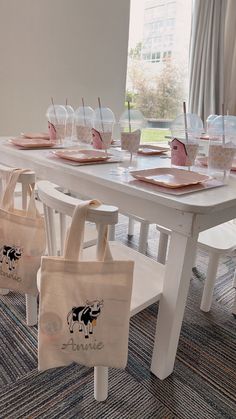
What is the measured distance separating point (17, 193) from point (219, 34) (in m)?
3.10

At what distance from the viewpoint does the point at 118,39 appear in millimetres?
3131

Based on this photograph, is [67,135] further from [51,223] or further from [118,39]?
[118,39]

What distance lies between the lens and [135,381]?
3.84 feet

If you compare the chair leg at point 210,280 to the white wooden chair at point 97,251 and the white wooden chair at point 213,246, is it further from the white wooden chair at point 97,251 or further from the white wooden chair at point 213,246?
the white wooden chair at point 97,251

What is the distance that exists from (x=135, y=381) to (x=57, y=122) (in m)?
1.39

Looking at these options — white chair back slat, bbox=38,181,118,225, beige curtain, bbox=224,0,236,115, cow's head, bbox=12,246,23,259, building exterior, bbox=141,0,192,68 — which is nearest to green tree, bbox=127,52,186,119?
building exterior, bbox=141,0,192,68

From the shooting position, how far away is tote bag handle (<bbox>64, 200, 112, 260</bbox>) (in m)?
0.75

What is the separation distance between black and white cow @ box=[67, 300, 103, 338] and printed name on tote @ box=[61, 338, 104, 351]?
0.04 m

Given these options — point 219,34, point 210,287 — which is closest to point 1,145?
point 210,287

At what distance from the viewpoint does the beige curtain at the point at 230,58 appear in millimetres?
3671

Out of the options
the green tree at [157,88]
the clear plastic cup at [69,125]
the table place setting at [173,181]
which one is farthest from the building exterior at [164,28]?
the table place setting at [173,181]

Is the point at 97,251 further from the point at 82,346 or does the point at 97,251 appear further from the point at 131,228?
the point at 131,228

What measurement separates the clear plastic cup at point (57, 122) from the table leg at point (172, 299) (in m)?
1.13

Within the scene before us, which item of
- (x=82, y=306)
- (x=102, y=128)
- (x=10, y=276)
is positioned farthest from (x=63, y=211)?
(x=102, y=128)
